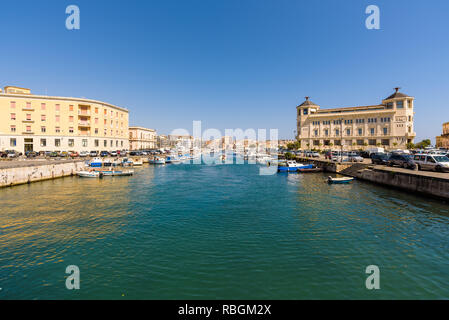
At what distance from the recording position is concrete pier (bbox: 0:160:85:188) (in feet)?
94.2

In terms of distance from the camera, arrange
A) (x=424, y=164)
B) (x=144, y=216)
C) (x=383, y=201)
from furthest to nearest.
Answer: (x=424, y=164)
(x=383, y=201)
(x=144, y=216)

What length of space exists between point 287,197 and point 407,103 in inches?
3128

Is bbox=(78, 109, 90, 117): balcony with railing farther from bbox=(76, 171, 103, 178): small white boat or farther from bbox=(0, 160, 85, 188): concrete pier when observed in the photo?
bbox=(76, 171, 103, 178): small white boat

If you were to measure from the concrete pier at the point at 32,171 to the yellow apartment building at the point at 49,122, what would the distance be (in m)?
24.9

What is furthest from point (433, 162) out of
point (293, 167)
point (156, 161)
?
point (156, 161)

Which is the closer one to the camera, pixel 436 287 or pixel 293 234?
pixel 436 287

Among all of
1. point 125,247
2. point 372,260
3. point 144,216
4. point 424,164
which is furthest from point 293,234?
point 424,164

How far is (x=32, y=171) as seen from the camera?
32438 mm

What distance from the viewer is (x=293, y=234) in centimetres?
1416

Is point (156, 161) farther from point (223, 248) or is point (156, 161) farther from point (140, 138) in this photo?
point (223, 248)

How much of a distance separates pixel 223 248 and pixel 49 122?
226ft

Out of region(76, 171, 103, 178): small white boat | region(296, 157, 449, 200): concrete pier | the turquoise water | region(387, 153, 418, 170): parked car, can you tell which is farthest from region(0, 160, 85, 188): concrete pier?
region(387, 153, 418, 170): parked car

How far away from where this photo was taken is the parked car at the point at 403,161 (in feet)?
97.2
